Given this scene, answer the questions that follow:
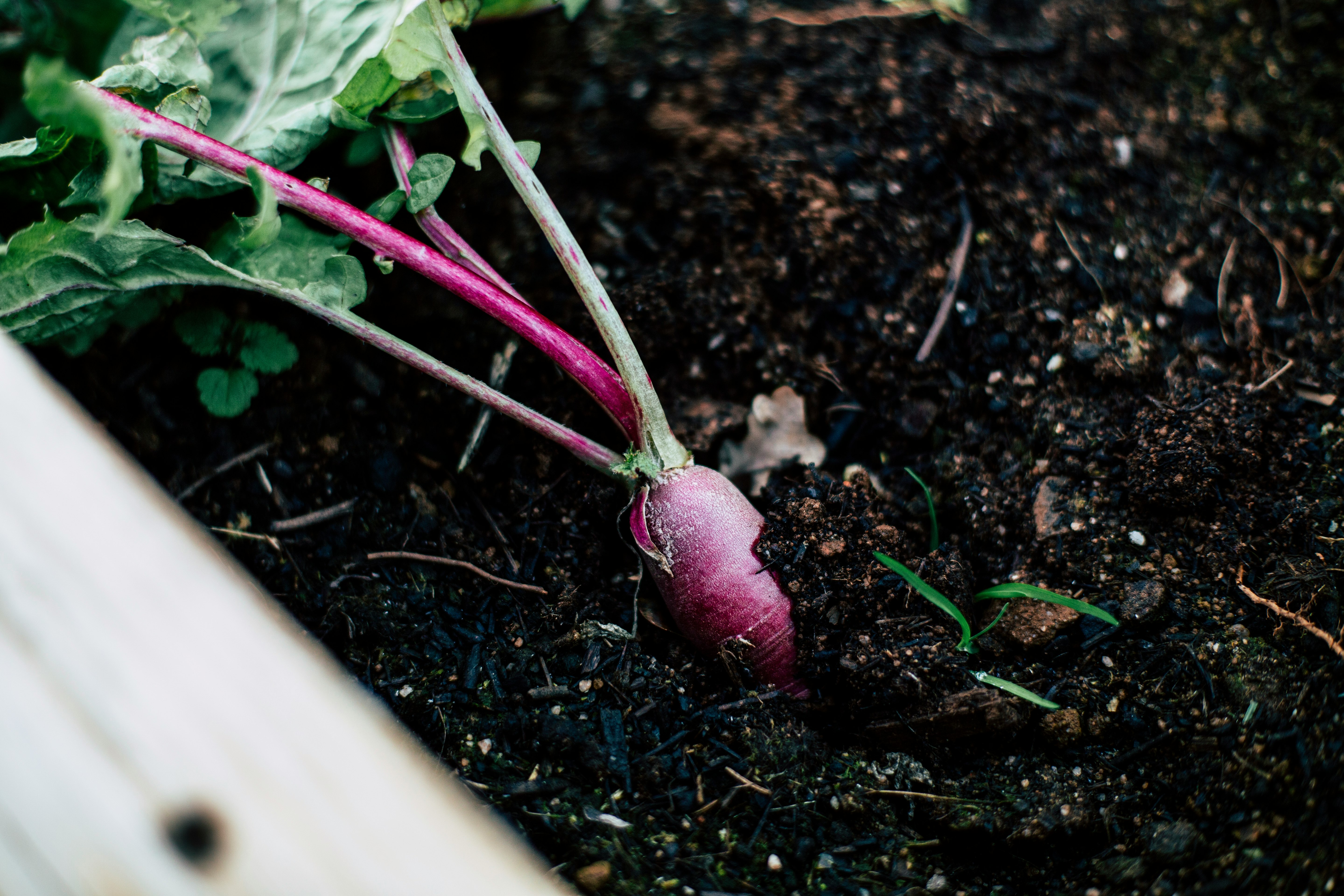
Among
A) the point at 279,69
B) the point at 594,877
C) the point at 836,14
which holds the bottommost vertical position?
the point at 594,877

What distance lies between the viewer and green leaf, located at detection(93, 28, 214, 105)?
1.60 m

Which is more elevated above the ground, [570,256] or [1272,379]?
[570,256]

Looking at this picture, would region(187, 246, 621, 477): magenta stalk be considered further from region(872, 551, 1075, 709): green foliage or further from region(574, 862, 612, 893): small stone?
region(574, 862, 612, 893): small stone

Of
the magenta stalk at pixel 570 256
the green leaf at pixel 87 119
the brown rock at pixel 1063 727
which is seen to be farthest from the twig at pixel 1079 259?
the green leaf at pixel 87 119

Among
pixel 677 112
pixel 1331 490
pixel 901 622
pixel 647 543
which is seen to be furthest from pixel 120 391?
pixel 1331 490

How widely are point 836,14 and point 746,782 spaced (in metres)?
2.27

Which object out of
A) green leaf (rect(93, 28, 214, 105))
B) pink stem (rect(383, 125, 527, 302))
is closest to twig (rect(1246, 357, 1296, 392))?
pink stem (rect(383, 125, 527, 302))

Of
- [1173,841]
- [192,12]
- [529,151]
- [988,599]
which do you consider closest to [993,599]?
[988,599]

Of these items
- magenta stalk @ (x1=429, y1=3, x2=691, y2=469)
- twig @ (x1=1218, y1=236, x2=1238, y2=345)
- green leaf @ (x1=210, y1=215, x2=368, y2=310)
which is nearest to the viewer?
magenta stalk @ (x1=429, y1=3, x2=691, y2=469)

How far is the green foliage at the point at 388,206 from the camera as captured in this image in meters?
1.68

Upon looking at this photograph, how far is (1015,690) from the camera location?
1549 millimetres

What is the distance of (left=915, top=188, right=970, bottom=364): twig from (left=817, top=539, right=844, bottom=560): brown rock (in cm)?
60

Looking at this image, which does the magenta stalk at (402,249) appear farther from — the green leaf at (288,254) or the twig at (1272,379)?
the twig at (1272,379)

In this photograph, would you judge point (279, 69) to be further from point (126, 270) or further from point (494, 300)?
point (494, 300)
